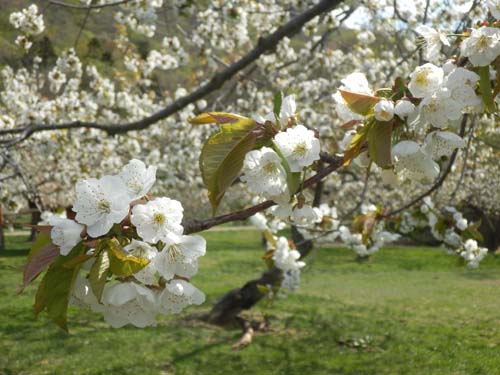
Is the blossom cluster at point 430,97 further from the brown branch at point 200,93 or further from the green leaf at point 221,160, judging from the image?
the brown branch at point 200,93

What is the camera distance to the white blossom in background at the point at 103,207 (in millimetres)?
771

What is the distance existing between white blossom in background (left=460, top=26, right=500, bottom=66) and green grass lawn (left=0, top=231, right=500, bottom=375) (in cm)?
336

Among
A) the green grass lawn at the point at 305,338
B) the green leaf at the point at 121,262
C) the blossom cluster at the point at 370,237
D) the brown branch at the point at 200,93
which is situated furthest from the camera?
the green grass lawn at the point at 305,338

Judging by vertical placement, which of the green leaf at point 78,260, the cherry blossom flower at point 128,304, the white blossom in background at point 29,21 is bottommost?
the cherry blossom flower at point 128,304

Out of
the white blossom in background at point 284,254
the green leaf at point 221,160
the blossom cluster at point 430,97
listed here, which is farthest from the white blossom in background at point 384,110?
the white blossom in background at point 284,254

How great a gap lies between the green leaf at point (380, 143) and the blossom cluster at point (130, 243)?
1.06 ft

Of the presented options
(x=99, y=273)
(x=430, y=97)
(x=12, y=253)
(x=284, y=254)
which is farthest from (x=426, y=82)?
(x=12, y=253)

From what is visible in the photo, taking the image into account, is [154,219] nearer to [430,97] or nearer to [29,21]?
[430,97]

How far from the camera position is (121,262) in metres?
0.75

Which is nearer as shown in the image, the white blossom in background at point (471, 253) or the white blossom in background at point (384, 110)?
the white blossom in background at point (384, 110)

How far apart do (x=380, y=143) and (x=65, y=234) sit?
52cm

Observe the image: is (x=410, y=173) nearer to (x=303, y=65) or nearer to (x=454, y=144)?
(x=454, y=144)

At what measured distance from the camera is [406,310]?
7.41 m

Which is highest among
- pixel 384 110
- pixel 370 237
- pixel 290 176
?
pixel 384 110
